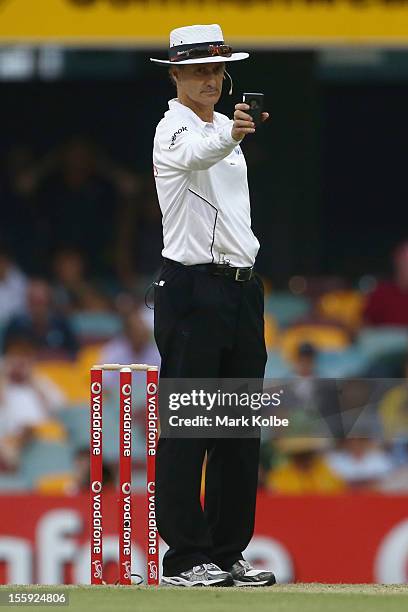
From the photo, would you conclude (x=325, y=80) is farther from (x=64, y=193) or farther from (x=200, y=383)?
(x=200, y=383)

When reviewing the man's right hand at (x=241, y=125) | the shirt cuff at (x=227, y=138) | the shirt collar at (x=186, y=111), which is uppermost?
the shirt collar at (x=186, y=111)

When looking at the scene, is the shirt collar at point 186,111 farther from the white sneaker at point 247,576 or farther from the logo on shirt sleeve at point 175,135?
the white sneaker at point 247,576

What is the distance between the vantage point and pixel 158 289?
15.8 feet

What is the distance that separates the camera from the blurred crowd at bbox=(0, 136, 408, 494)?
752cm

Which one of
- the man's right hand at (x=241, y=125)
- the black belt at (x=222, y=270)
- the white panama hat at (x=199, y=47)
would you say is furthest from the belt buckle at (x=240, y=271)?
the white panama hat at (x=199, y=47)

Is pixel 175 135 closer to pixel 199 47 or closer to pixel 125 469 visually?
pixel 199 47

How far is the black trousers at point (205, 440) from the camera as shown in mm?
4750

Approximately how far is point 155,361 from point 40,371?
0.72 m

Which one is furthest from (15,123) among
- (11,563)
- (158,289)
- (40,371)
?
(158,289)

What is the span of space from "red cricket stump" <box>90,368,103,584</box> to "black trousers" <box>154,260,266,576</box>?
18 cm

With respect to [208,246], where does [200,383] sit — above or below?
below

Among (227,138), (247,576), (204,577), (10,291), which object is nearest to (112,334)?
(10,291)

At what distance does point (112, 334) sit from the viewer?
989cm

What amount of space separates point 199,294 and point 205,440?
45 cm
